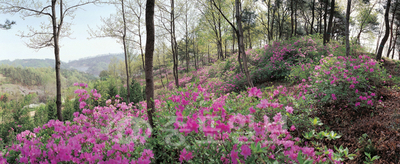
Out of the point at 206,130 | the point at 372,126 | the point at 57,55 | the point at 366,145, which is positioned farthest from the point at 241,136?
the point at 57,55

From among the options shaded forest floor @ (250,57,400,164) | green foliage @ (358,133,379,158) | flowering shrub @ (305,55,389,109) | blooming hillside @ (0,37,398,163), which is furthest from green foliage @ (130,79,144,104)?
green foliage @ (358,133,379,158)

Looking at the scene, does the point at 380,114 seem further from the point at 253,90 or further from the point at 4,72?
the point at 4,72

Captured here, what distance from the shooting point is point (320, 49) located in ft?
26.6

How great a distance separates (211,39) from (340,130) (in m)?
15.5

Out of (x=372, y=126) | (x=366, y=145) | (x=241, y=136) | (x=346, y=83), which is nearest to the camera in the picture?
(x=241, y=136)

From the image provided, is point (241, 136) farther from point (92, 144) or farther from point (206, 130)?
point (92, 144)

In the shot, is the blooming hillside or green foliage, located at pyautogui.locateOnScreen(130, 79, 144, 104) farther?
green foliage, located at pyautogui.locateOnScreen(130, 79, 144, 104)

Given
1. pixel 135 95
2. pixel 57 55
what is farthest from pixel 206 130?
pixel 135 95

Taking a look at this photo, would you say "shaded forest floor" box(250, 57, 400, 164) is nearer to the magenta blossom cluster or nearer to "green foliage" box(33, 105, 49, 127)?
the magenta blossom cluster

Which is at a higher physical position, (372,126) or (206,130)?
(206,130)

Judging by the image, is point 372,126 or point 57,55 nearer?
point 372,126

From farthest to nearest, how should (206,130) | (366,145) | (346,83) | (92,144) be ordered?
(346,83)
(366,145)
(92,144)
(206,130)

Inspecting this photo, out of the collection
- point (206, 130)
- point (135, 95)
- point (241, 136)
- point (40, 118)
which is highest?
point (206, 130)

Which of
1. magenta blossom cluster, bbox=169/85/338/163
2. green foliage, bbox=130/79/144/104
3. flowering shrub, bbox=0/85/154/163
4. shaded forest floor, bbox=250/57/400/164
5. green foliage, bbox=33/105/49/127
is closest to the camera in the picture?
magenta blossom cluster, bbox=169/85/338/163
